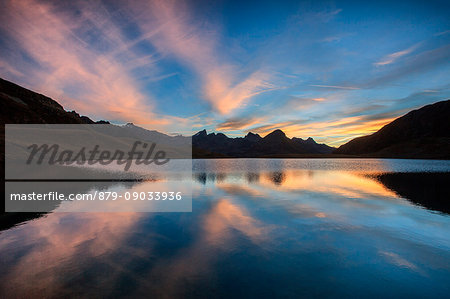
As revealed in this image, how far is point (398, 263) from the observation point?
1127 centimetres

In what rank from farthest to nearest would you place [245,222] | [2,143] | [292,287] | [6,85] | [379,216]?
[6,85] → [2,143] → [379,216] → [245,222] → [292,287]

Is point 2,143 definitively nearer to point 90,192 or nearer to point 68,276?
point 90,192

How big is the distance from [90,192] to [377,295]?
3323 cm

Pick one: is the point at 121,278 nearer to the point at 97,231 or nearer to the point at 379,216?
the point at 97,231

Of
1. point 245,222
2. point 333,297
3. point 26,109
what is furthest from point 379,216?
point 26,109

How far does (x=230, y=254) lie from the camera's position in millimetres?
12008

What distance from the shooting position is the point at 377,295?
8602 mm

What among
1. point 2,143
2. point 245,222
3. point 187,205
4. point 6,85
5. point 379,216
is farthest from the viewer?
point 6,85

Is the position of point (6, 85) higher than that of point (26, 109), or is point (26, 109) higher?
point (6, 85)

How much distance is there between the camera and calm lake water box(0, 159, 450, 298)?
8.87m

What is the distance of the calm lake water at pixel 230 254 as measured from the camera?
8.87 metres

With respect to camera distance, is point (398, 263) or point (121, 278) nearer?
point (121, 278)

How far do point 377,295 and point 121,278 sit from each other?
10663 mm

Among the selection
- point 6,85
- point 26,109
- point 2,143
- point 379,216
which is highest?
point 6,85
